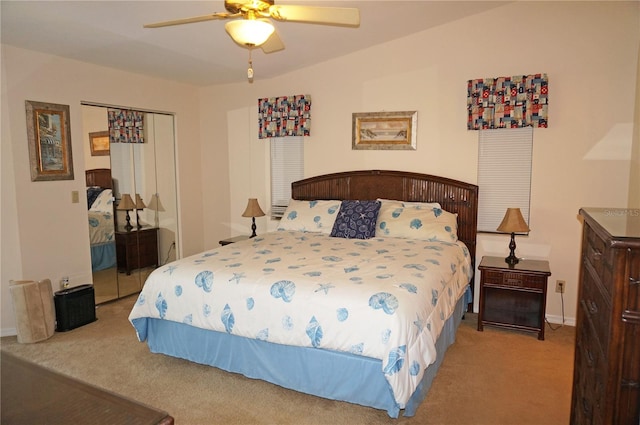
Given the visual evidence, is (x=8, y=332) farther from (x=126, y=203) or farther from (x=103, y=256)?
(x=126, y=203)

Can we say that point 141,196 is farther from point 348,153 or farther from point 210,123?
point 348,153

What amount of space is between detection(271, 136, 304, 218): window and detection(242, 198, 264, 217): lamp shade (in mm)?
314

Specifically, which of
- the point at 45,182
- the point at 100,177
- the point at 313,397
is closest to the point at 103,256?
the point at 100,177

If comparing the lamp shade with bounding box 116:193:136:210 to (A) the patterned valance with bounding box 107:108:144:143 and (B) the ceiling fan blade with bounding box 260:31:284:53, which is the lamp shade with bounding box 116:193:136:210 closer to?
(A) the patterned valance with bounding box 107:108:144:143

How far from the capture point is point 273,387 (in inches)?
108

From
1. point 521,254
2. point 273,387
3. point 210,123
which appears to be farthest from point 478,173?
point 210,123

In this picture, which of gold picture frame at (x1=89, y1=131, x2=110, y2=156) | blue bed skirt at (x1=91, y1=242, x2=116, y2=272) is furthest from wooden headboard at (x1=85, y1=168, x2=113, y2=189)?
blue bed skirt at (x1=91, y1=242, x2=116, y2=272)

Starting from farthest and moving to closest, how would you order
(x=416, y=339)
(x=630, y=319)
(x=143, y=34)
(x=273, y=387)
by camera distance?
(x=143, y=34) < (x=273, y=387) < (x=416, y=339) < (x=630, y=319)

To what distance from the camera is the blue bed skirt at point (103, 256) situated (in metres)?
4.25

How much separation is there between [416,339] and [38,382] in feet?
5.78

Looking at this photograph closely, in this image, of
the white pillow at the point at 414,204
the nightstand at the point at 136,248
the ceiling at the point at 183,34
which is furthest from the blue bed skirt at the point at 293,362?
the ceiling at the point at 183,34

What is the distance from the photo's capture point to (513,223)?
144 inches

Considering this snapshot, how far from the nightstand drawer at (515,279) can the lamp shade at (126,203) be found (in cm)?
365

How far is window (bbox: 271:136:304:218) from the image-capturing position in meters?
4.90
